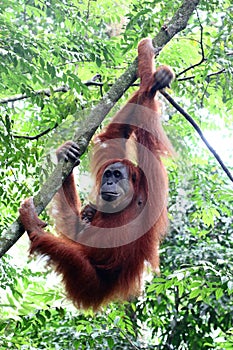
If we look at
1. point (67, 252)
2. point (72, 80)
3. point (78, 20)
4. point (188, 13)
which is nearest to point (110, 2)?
point (78, 20)

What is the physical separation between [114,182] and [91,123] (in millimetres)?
738

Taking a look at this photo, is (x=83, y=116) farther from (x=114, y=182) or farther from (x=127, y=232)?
(x=127, y=232)

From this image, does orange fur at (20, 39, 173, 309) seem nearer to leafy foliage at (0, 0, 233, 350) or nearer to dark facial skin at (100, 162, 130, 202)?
dark facial skin at (100, 162, 130, 202)

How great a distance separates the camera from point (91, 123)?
107 inches

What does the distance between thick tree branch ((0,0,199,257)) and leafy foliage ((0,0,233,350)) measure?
0.90ft

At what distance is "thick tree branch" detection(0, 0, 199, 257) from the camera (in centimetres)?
251

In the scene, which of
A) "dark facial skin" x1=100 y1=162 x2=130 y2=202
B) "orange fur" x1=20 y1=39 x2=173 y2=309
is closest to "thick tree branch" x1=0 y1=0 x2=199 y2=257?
"orange fur" x1=20 y1=39 x2=173 y2=309

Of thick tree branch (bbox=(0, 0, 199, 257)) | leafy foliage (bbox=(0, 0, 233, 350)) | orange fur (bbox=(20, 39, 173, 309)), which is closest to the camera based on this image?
thick tree branch (bbox=(0, 0, 199, 257))

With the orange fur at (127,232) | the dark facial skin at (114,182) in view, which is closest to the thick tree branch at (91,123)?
the orange fur at (127,232)

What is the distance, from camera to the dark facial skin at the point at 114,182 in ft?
10.9

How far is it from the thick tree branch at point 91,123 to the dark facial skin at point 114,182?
552mm

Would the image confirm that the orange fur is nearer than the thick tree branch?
No

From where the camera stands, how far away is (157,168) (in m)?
3.30

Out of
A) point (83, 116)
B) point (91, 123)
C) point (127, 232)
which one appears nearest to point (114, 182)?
point (127, 232)
